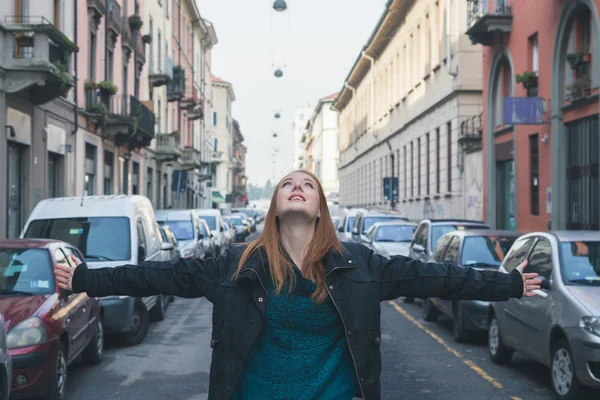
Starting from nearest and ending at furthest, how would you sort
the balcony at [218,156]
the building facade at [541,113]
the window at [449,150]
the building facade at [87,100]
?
the building facade at [87,100] < the building facade at [541,113] < the window at [449,150] < the balcony at [218,156]

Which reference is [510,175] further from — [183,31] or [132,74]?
[183,31]

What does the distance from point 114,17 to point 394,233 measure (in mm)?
14525

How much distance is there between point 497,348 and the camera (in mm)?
9922

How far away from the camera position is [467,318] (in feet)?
37.0

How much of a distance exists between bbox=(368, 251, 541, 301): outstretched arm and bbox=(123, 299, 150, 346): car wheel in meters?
Result: 8.44

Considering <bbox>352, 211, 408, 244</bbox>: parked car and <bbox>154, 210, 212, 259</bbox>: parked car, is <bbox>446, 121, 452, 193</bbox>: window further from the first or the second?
<bbox>154, 210, 212, 259</bbox>: parked car

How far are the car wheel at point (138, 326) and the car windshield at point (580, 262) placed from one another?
566cm

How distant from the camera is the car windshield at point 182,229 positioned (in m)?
20.9

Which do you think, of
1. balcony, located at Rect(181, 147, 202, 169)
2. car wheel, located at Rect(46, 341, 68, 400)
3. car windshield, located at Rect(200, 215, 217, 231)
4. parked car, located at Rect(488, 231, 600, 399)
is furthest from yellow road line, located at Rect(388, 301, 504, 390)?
balcony, located at Rect(181, 147, 202, 169)

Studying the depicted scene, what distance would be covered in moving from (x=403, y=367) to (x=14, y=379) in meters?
4.34

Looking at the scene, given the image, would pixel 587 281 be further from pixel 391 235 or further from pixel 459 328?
pixel 391 235

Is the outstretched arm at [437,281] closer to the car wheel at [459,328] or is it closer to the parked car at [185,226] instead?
the car wheel at [459,328]

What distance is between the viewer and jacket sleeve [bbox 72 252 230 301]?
3.35 meters

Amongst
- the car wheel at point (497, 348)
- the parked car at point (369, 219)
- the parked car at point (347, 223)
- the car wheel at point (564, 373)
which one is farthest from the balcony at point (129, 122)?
the car wheel at point (564, 373)
